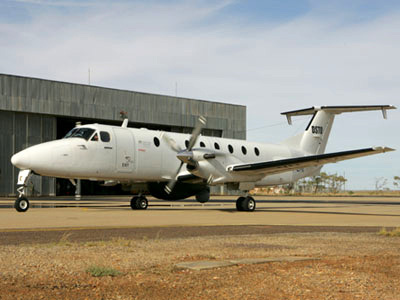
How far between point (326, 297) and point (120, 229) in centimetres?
800

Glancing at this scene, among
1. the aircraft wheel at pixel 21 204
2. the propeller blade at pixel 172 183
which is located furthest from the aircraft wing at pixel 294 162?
the aircraft wheel at pixel 21 204

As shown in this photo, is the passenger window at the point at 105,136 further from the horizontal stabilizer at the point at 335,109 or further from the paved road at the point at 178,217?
the horizontal stabilizer at the point at 335,109

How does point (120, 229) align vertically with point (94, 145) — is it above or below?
below

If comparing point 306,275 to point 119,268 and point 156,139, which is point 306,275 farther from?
point 156,139

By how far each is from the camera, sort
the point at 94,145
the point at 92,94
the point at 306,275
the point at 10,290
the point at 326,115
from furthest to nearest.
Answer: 1. the point at 92,94
2. the point at 326,115
3. the point at 94,145
4. the point at 306,275
5. the point at 10,290

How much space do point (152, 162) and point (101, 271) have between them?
16065mm

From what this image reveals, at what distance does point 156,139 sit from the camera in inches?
878

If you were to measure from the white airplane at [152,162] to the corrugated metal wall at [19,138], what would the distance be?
25.4 metres

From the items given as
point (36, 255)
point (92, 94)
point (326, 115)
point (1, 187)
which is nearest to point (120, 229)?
point (36, 255)

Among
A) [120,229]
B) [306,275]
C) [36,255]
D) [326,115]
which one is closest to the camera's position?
[306,275]

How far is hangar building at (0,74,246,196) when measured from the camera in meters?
44.6

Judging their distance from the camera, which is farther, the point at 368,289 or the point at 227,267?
the point at 227,267

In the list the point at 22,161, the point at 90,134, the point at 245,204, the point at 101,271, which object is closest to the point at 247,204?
the point at 245,204

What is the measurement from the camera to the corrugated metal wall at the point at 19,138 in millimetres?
44312
